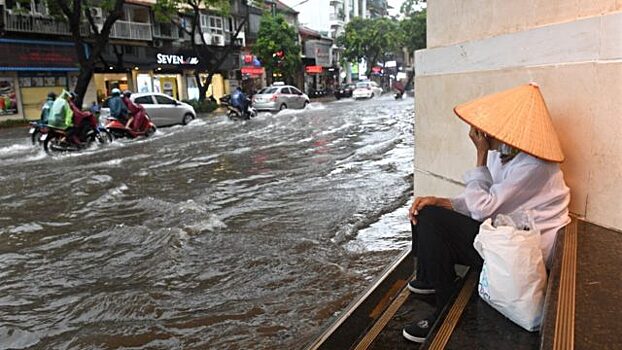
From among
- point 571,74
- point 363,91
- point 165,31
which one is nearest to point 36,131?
point 571,74

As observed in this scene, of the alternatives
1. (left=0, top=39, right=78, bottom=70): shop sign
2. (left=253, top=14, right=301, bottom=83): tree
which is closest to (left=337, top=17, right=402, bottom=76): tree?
(left=253, top=14, right=301, bottom=83): tree

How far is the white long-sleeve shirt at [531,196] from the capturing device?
241cm

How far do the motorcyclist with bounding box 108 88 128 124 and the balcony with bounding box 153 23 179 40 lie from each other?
1695 cm

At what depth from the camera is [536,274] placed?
2.01 meters

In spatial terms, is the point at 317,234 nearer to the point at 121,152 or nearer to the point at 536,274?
the point at 536,274

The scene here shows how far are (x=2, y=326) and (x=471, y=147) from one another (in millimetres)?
3600

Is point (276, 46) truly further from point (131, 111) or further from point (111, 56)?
point (131, 111)

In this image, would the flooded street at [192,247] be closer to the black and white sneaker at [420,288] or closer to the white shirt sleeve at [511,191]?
the black and white sneaker at [420,288]

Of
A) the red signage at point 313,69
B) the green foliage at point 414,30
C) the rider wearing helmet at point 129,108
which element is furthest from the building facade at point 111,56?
the green foliage at point 414,30

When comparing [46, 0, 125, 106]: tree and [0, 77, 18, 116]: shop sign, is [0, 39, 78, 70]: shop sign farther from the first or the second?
[46, 0, 125, 106]: tree

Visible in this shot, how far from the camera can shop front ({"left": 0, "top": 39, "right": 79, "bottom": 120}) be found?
72.6 feet

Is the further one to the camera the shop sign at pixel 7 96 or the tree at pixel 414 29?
the tree at pixel 414 29

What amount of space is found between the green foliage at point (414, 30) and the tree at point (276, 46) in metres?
17.1

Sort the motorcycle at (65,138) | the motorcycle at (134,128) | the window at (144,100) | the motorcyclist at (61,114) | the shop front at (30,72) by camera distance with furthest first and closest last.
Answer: the shop front at (30,72) < the window at (144,100) < the motorcycle at (134,128) < the motorcycle at (65,138) < the motorcyclist at (61,114)
